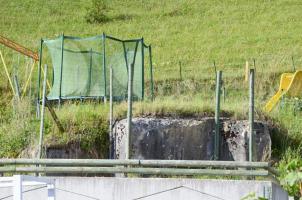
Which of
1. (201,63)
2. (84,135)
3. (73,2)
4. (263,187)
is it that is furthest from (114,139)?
(73,2)

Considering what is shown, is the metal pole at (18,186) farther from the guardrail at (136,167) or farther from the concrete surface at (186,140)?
the concrete surface at (186,140)

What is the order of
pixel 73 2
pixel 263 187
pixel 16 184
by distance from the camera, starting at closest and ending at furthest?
pixel 16 184, pixel 263 187, pixel 73 2

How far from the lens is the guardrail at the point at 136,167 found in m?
11.8

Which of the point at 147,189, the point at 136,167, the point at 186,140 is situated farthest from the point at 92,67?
the point at 147,189

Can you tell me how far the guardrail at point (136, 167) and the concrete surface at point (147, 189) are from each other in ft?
0.72

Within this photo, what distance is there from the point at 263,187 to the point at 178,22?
4353 cm

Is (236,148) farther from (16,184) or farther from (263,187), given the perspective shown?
(16,184)

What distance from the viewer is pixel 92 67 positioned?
65.3 ft

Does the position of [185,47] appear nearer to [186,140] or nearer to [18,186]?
[186,140]

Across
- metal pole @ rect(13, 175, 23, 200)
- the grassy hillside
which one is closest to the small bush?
the grassy hillside

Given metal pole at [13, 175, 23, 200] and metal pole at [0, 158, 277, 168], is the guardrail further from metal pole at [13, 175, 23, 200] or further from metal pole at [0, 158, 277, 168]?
metal pole at [13, 175, 23, 200]

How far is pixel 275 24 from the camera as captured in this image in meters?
51.8

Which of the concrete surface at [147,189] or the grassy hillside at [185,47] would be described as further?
the grassy hillside at [185,47]

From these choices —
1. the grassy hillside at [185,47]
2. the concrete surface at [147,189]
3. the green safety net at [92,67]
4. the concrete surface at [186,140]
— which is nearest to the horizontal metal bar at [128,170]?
the concrete surface at [147,189]
